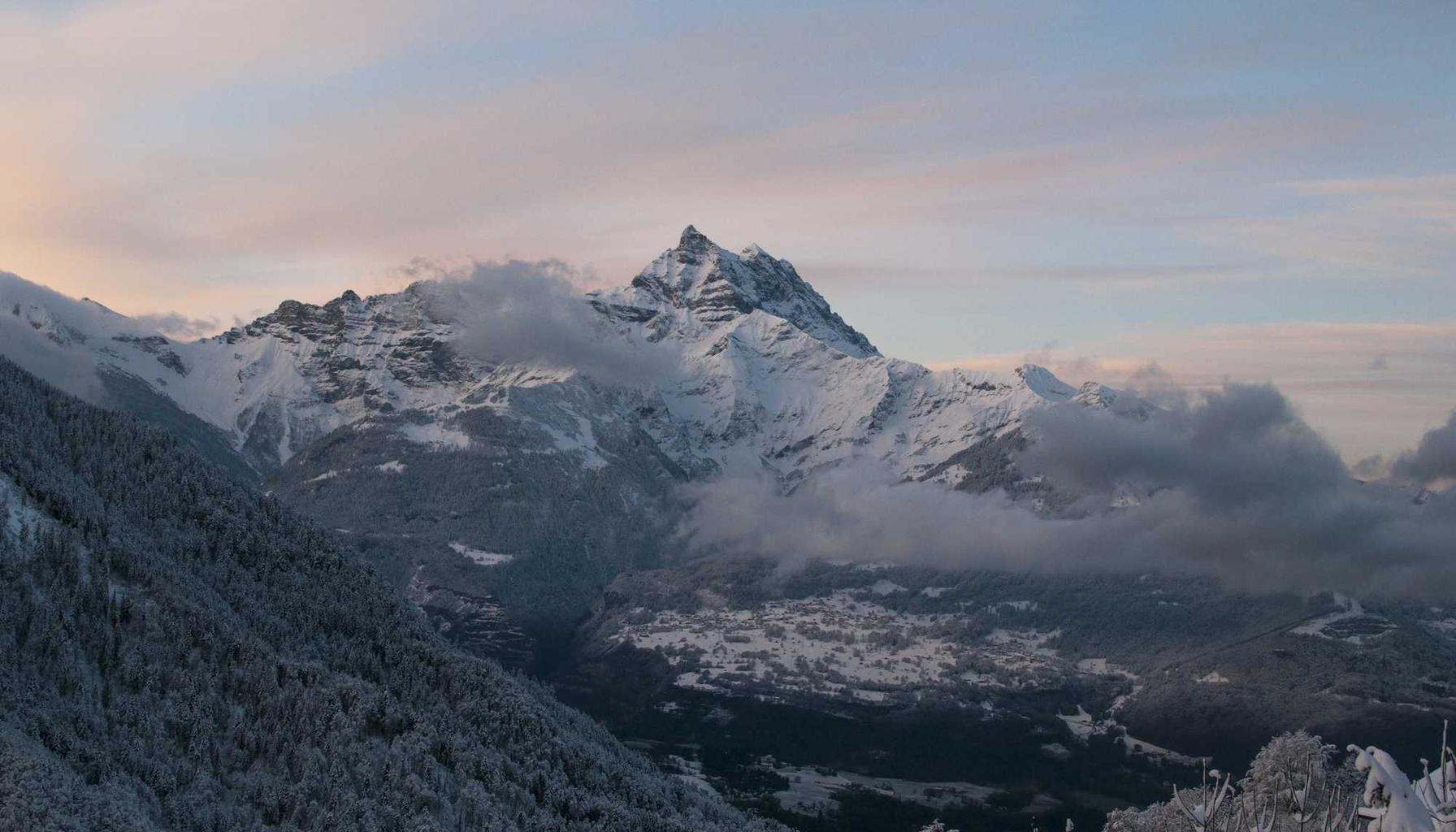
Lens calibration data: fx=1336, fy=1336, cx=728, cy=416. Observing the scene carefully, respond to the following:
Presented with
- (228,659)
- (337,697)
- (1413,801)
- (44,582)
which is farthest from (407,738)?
(1413,801)

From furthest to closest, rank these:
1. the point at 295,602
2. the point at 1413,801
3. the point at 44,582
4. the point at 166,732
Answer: the point at 295,602 → the point at 44,582 → the point at 166,732 → the point at 1413,801

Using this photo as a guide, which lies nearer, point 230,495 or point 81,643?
point 81,643

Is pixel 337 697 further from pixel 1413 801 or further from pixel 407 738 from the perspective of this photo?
pixel 1413 801

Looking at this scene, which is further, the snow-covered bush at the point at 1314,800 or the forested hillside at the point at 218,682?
the forested hillside at the point at 218,682

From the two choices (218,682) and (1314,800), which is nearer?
(1314,800)

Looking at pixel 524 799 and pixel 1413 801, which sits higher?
pixel 1413 801

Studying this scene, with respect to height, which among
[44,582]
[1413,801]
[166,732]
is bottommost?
[166,732]

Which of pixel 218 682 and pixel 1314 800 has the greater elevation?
pixel 1314 800

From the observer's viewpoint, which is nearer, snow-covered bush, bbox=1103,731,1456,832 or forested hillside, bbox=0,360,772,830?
snow-covered bush, bbox=1103,731,1456,832
